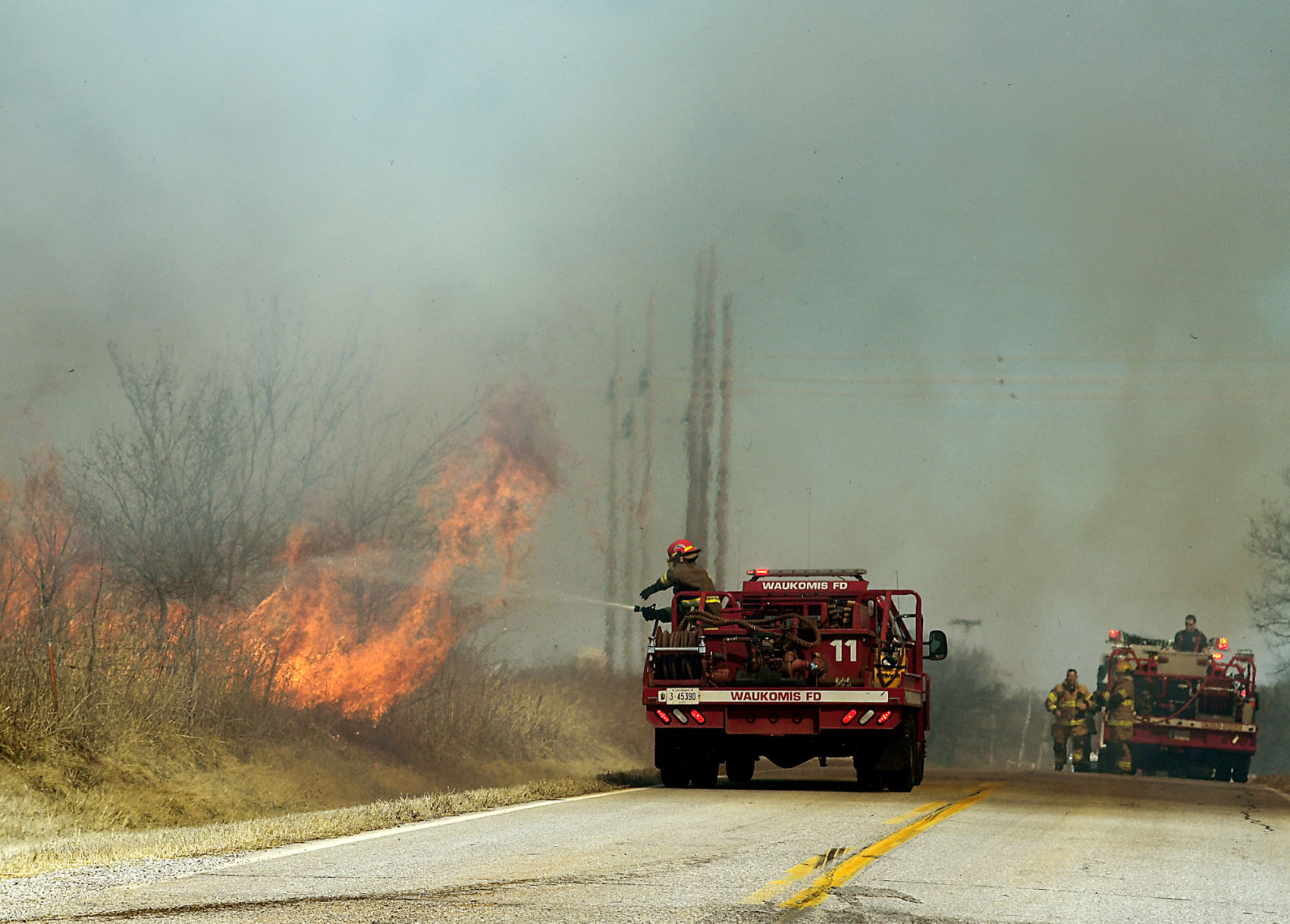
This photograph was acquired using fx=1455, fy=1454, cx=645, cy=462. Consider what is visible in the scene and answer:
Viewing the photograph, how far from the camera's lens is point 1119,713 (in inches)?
1137

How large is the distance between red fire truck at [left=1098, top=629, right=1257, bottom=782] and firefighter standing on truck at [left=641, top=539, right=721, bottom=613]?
51.4ft

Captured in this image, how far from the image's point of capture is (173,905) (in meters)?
7.05

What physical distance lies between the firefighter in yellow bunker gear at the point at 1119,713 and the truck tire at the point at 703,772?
50.6 feet

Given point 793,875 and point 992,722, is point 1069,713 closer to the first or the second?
point 793,875

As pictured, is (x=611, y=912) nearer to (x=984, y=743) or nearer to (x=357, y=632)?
(x=357, y=632)

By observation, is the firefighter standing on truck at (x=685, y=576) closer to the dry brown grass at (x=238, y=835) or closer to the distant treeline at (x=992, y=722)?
the dry brown grass at (x=238, y=835)

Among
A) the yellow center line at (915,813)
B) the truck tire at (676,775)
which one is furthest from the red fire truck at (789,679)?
the yellow center line at (915,813)

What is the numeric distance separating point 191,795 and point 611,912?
9354mm

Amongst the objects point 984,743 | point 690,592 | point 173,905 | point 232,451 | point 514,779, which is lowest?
point 984,743

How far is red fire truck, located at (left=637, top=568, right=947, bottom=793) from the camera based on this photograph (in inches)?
598

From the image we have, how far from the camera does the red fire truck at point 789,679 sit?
49.8 feet

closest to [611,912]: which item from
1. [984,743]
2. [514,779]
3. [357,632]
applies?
[514,779]

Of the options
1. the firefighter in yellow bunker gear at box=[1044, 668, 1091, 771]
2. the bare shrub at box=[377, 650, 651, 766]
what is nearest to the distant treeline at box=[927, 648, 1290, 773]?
the firefighter in yellow bunker gear at box=[1044, 668, 1091, 771]

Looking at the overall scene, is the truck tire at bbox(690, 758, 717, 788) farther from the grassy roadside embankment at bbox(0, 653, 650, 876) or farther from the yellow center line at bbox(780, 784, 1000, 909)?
the yellow center line at bbox(780, 784, 1000, 909)
